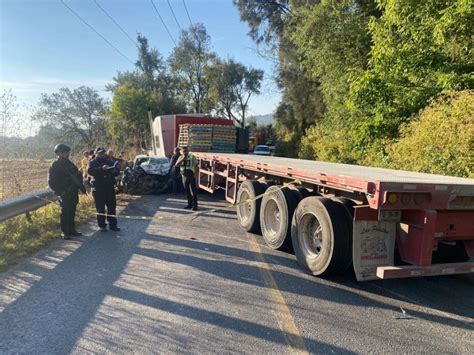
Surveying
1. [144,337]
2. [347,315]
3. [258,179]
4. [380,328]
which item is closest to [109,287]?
[144,337]

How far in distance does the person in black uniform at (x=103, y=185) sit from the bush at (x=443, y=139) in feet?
24.3

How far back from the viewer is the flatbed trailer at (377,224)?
174 inches

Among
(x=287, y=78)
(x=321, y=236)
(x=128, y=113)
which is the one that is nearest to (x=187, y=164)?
(x=321, y=236)

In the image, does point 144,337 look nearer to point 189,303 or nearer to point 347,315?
point 189,303

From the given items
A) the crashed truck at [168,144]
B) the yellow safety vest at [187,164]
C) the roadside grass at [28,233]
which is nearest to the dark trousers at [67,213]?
the roadside grass at [28,233]

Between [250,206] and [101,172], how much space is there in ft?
10.4

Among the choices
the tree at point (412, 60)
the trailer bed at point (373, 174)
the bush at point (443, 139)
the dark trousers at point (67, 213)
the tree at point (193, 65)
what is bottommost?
the dark trousers at point (67, 213)

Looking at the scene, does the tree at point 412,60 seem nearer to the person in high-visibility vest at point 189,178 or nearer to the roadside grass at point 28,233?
the person in high-visibility vest at point 189,178

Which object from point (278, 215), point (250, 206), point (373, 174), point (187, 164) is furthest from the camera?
point (187, 164)

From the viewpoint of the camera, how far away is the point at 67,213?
305 inches

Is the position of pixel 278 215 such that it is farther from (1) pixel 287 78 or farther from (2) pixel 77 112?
(2) pixel 77 112

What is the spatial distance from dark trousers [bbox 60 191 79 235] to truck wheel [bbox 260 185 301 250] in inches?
144

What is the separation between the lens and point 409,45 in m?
11.7

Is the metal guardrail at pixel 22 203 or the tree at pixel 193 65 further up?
the tree at pixel 193 65
